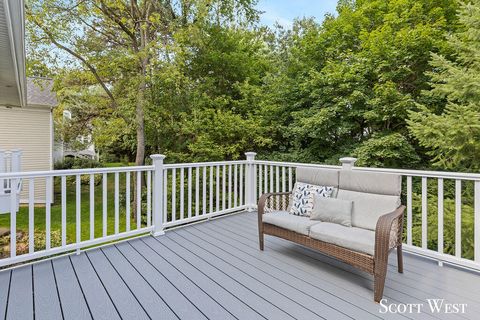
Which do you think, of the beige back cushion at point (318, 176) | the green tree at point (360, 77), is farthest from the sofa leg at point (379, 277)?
the green tree at point (360, 77)

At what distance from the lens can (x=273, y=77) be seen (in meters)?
8.60

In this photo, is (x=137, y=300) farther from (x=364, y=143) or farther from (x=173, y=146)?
(x=173, y=146)

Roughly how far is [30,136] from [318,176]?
10666mm

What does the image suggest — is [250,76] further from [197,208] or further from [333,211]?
[333,211]

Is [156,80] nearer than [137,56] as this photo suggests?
No

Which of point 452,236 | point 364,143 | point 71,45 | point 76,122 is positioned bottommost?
point 452,236

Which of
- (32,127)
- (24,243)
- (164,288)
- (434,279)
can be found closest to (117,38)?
(32,127)

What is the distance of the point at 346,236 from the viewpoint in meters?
2.58

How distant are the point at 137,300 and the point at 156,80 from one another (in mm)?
6677

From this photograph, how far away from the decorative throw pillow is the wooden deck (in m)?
0.48

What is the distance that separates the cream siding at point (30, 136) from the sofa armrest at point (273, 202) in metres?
9.53

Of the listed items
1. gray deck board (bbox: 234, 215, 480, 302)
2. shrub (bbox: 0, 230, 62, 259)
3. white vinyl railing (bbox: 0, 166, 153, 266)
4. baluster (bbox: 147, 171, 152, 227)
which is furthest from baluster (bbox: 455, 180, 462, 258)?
shrub (bbox: 0, 230, 62, 259)

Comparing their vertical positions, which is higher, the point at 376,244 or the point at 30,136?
the point at 30,136

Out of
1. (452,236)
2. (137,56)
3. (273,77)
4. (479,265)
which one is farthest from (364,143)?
(137,56)
